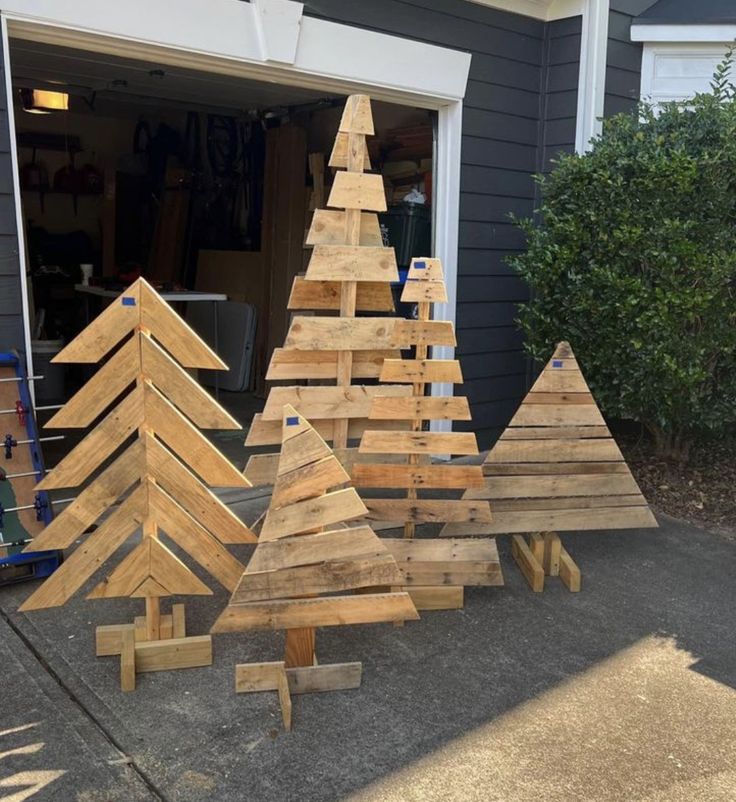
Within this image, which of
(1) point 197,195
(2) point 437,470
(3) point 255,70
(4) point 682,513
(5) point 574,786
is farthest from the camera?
(1) point 197,195

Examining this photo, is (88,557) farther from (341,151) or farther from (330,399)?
(341,151)

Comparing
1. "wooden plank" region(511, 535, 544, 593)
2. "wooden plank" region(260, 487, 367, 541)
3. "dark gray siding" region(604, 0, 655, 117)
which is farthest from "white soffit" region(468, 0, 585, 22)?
"wooden plank" region(260, 487, 367, 541)

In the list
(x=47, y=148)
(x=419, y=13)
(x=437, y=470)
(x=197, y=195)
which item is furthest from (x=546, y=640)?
(x=47, y=148)

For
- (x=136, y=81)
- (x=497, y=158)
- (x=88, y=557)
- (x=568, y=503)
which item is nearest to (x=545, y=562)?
(x=568, y=503)

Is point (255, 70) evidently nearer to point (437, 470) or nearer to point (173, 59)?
point (173, 59)

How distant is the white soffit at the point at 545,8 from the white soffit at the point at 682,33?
0.48 m

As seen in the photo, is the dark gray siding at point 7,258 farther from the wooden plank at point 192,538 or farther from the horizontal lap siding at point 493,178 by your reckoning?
the horizontal lap siding at point 493,178

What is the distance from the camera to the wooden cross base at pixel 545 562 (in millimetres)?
3605

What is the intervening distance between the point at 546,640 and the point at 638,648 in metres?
0.35

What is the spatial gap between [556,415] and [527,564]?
693 millimetres

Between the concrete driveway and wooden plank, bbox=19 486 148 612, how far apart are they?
0.28 meters

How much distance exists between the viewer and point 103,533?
2.79 meters

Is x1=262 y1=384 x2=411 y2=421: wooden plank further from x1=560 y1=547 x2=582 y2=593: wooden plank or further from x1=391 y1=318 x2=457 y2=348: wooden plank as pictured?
x1=560 y1=547 x2=582 y2=593: wooden plank

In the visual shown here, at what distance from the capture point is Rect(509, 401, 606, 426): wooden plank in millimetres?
3680
